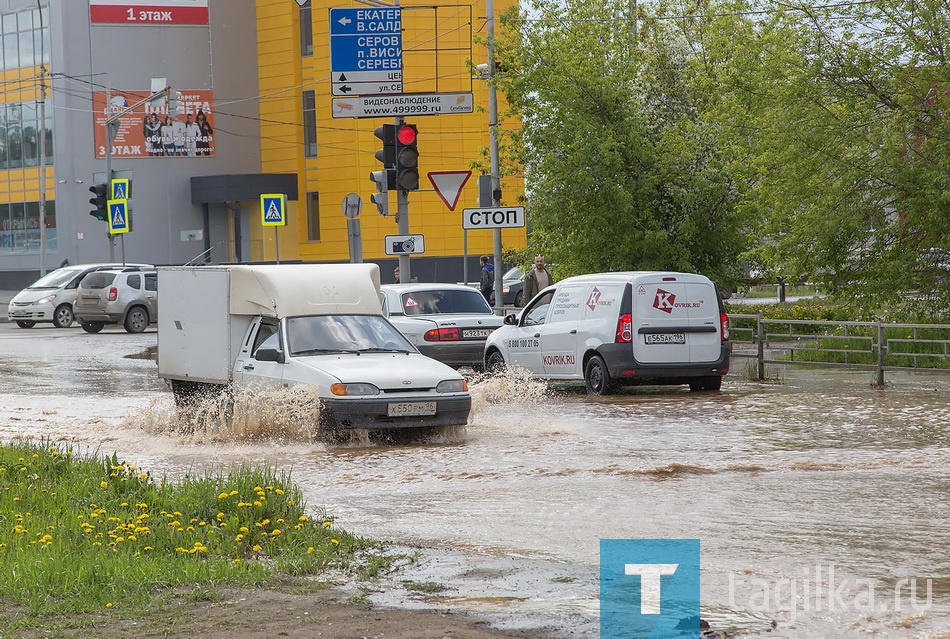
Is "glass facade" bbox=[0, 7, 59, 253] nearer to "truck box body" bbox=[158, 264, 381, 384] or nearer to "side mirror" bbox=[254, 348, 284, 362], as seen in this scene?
"truck box body" bbox=[158, 264, 381, 384]

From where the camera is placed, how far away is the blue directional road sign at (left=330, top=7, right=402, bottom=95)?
776 inches

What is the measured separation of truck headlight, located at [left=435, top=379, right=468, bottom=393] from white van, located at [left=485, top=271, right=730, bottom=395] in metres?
4.63

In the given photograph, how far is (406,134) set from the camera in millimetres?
19234

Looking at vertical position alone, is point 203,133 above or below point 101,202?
above

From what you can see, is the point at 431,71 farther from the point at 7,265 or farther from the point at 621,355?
the point at 621,355

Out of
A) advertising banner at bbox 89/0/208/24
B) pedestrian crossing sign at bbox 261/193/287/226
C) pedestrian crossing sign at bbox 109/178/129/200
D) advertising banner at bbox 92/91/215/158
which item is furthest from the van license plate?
advertising banner at bbox 89/0/208/24

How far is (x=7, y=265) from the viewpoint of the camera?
209 ft

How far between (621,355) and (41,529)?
10.7 m

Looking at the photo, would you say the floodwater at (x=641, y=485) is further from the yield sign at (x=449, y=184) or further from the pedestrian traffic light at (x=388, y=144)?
the yield sign at (x=449, y=184)

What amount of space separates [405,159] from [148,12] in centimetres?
4410

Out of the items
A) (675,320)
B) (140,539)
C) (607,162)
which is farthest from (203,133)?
(140,539)

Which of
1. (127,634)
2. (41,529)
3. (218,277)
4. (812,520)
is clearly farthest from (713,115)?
(127,634)

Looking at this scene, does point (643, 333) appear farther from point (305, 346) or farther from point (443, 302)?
point (305, 346)
